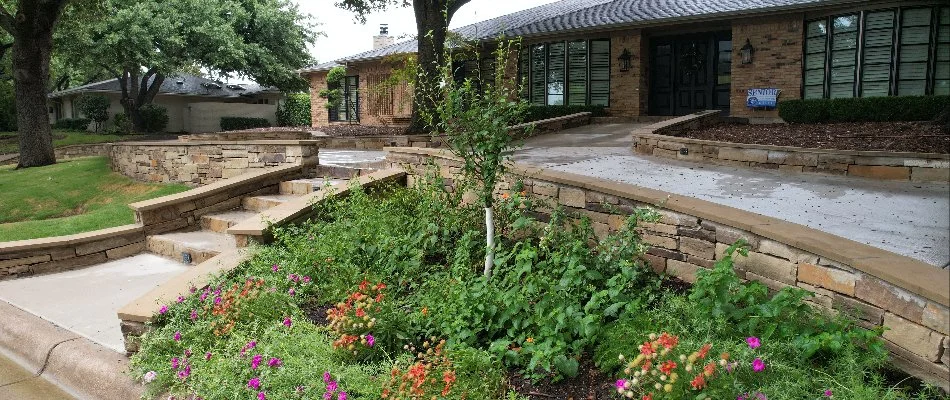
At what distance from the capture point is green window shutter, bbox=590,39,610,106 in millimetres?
15156

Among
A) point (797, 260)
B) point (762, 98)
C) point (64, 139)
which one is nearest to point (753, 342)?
point (797, 260)

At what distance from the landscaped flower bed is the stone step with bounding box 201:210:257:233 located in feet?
5.73

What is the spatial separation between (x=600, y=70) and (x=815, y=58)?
476cm

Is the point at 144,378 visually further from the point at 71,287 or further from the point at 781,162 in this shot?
the point at 781,162

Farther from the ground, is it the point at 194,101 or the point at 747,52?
the point at 747,52

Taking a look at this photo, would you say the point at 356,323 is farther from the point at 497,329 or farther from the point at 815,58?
the point at 815,58

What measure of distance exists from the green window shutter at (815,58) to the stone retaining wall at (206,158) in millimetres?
A: 9615

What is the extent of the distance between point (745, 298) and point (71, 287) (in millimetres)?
5194

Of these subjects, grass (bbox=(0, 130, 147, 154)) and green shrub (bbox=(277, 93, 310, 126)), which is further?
green shrub (bbox=(277, 93, 310, 126))

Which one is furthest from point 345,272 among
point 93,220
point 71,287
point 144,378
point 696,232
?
point 93,220

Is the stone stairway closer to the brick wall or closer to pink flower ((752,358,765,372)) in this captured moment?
pink flower ((752,358,765,372))

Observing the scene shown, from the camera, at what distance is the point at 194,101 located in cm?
3100

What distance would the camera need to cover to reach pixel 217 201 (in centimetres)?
666

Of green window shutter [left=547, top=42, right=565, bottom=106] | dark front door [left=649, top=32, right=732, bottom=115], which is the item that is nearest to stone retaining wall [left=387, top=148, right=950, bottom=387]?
dark front door [left=649, top=32, right=732, bottom=115]
